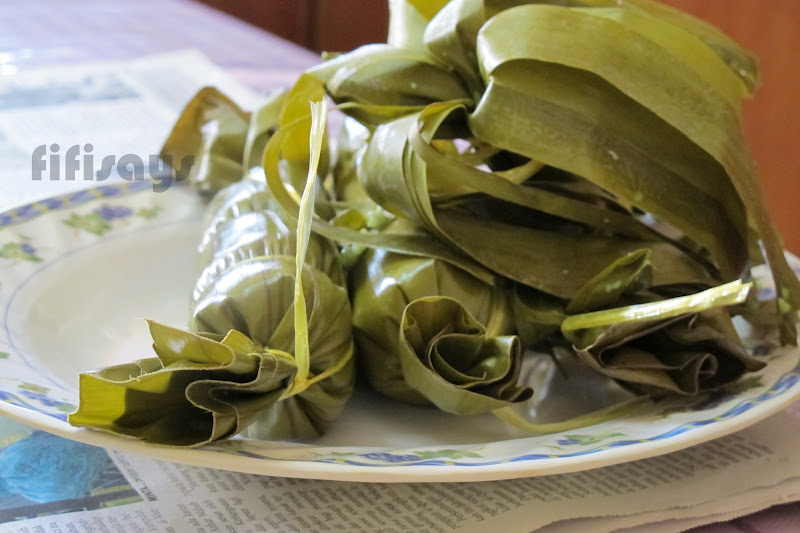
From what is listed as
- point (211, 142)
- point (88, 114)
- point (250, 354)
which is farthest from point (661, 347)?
point (88, 114)

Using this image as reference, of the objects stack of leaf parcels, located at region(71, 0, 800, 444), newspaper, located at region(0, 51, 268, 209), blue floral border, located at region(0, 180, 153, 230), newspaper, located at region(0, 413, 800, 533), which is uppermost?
stack of leaf parcels, located at region(71, 0, 800, 444)

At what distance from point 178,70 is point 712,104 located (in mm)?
846

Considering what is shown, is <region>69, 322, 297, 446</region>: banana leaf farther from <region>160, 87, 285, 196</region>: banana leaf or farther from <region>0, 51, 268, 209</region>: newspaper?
<region>0, 51, 268, 209</region>: newspaper

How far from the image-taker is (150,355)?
48 centimetres

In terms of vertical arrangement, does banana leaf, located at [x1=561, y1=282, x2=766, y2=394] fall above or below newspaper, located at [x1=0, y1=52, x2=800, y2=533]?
above

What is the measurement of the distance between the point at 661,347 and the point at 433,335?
0.11 m

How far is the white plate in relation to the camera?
1.09ft

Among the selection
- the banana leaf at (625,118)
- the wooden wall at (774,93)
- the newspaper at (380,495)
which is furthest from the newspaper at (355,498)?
the wooden wall at (774,93)

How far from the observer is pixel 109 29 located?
1.33 m

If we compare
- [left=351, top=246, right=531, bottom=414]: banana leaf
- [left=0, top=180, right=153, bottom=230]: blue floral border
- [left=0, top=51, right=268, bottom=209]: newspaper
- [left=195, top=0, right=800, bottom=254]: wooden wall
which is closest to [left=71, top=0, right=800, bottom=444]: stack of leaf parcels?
[left=351, top=246, right=531, bottom=414]: banana leaf

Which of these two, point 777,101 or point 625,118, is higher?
point 625,118

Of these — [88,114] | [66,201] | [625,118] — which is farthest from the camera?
[88,114]

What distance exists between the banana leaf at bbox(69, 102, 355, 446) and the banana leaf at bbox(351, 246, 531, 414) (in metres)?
0.02

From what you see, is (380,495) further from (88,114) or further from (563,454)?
(88,114)
